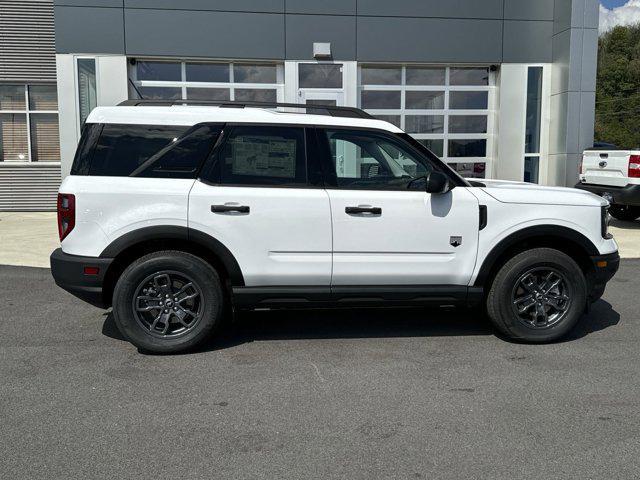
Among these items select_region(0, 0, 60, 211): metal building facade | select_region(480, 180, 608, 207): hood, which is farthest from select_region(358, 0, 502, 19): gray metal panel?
select_region(480, 180, 608, 207): hood

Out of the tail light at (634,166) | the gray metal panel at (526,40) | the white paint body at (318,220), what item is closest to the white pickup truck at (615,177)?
the tail light at (634,166)

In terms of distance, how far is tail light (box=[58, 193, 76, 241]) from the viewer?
4480 millimetres

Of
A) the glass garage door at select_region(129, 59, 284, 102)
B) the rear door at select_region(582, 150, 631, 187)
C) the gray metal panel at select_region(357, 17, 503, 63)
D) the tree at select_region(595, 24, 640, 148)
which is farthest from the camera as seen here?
the tree at select_region(595, 24, 640, 148)

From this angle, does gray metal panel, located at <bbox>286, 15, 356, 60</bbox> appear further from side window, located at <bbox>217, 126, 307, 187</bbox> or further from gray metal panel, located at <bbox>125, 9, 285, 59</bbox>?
side window, located at <bbox>217, 126, 307, 187</bbox>

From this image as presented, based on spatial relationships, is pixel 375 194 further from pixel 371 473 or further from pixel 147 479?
pixel 147 479

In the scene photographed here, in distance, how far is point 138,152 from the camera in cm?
461

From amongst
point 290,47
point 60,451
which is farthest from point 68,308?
point 290,47

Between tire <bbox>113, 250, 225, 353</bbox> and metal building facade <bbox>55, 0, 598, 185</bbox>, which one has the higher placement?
metal building facade <bbox>55, 0, 598, 185</bbox>

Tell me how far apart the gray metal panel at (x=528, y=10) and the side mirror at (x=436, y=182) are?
10612 millimetres

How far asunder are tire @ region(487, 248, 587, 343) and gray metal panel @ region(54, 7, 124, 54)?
10.7 m

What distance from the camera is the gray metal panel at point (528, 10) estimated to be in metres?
13.6

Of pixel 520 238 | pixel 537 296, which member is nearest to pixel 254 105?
pixel 520 238

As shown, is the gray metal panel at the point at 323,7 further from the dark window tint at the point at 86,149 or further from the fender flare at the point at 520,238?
the fender flare at the point at 520,238

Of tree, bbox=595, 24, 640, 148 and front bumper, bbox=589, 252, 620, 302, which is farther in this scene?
tree, bbox=595, 24, 640, 148
